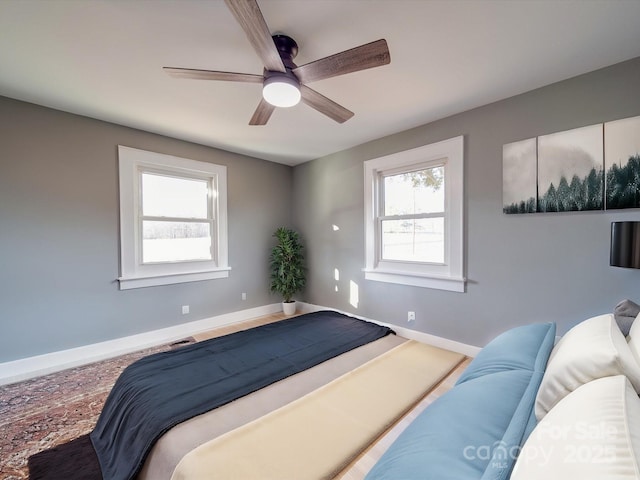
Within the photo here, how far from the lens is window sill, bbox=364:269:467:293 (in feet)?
9.34

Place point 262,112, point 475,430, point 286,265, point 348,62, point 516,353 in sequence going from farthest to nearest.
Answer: point 286,265 → point 262,112 → point 348,62 → point 516,353 → point 475,430

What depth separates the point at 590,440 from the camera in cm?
53

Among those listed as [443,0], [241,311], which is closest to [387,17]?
[443,0]

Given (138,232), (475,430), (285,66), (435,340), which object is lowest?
(435,340)

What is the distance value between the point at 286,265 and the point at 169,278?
1.67 metres

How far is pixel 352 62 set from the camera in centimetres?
155

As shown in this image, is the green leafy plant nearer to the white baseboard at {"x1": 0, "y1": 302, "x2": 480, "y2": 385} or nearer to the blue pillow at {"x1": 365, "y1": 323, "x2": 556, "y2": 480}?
the white baseboard at {"x1": 0, "y1": 302, "x2": 480, "y2": 385}

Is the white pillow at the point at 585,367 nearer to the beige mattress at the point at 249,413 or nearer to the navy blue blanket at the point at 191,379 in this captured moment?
the beige mattress at the point at 249,413

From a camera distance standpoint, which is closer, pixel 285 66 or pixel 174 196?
pixel 285 66

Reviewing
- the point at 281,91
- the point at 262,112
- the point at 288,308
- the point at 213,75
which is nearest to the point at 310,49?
the point at 281,91

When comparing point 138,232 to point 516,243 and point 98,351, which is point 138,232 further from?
point 516,243

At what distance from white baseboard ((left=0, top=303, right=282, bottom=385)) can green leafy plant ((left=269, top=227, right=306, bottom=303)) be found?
2.80 feet

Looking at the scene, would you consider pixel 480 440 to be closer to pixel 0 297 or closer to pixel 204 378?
pixel 204 378

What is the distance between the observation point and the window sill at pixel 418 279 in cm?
285
